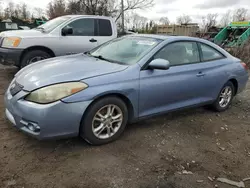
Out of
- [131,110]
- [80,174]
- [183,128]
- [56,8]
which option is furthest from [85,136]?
[56,8]

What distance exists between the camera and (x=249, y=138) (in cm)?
383

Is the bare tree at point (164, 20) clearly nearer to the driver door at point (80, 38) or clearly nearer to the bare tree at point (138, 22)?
the bare tree at point (138, 22)

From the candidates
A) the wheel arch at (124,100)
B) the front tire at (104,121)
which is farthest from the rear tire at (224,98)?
the front tire at (104,121)

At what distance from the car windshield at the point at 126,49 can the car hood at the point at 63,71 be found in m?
0.23

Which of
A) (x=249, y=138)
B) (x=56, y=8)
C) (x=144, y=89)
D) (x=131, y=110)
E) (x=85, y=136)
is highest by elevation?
(x=56, y=8)

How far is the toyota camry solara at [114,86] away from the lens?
2.77 metres

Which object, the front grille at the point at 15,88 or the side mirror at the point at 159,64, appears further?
the side mirror at the point at 159,64

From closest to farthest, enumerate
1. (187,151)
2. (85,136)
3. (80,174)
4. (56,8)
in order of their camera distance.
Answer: (80,174) → (85,136) → (187,151) → (56,8)

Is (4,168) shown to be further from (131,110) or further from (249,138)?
(249,138)

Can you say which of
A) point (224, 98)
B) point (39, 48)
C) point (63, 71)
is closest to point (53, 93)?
point (63, 71)

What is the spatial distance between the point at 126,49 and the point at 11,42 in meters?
3.57

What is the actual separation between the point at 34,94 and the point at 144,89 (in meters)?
1.44

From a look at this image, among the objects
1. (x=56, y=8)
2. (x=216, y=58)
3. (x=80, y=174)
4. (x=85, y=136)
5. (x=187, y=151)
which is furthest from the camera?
(x=56, y=8)

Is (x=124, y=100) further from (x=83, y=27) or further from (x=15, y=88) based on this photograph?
(x=83, y=27)
